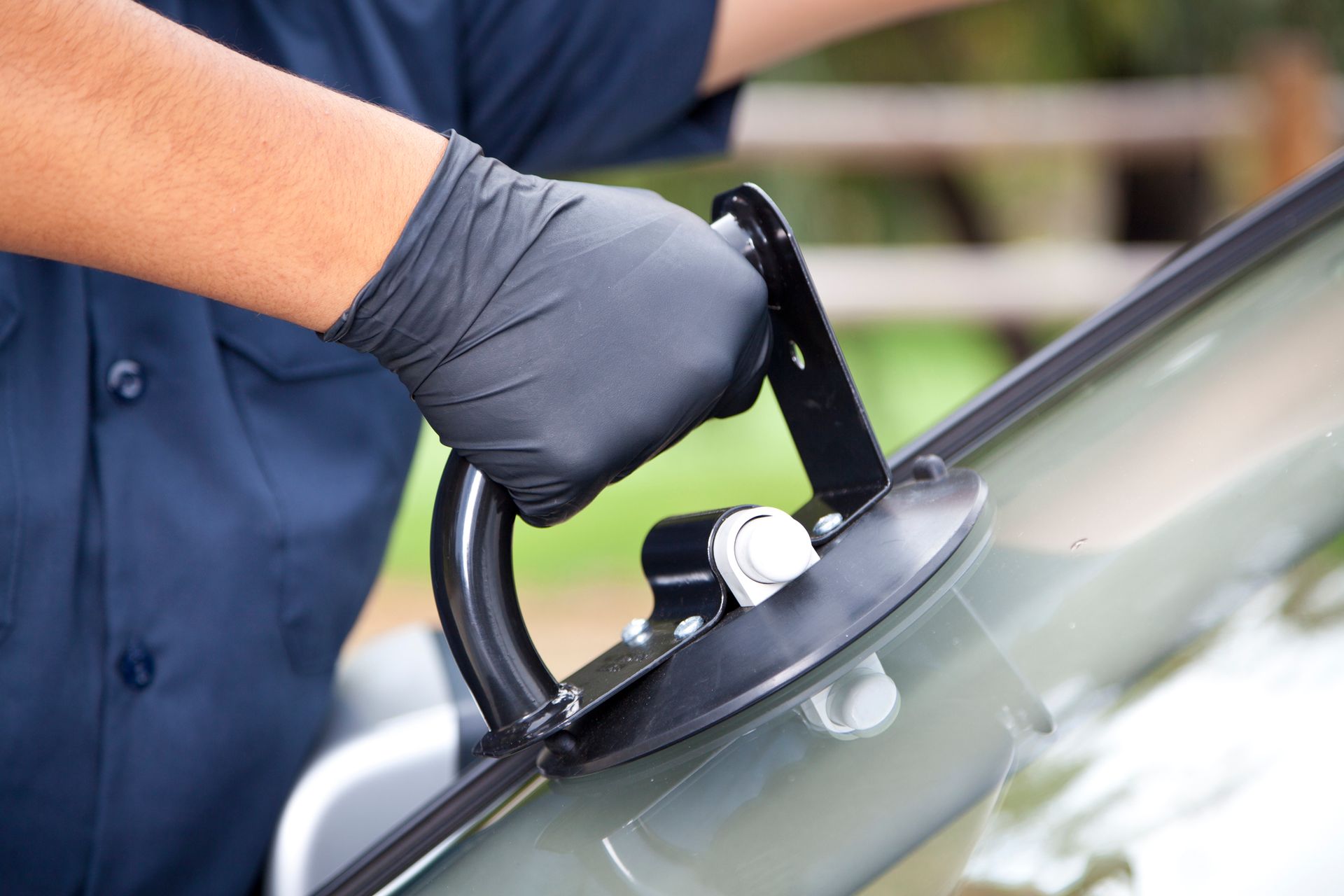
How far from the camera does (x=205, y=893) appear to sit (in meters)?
1.22

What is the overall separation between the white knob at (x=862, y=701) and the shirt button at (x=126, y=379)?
833 millimetres

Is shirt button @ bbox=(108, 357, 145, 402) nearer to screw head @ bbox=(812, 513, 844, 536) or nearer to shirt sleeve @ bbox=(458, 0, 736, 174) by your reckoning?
shirt sleeve @ bbox=(458, 0, 736, 174)

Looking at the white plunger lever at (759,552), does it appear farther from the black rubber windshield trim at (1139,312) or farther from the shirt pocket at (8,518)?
the shirt pocket at (8,518)

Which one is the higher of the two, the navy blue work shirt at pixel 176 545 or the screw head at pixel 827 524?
the navy blue work shirt at pixel 176 545

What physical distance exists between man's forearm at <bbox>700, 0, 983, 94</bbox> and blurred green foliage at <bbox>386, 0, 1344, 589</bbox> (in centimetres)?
304

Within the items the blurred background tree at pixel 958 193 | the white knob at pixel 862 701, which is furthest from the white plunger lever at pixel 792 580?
the blurred background tree at pixel 958 193

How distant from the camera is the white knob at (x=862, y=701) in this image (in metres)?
0.71

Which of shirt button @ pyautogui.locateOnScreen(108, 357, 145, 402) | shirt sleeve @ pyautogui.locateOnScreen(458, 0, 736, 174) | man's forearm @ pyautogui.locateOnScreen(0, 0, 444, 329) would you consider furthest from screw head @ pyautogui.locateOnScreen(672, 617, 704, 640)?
shirt sleeve @ pyautogui.locateOnScreen(458, 0, 736, 174)

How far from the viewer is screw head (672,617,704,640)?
764mm

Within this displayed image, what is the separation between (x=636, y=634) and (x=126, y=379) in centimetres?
68

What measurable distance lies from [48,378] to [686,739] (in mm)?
788

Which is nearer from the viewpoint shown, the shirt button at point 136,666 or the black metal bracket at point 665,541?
the black metal bracket at point 665,541

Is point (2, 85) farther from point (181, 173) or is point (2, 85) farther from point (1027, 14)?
point (1027, 14)

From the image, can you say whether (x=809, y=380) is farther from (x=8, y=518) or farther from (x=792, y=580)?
(x=8, y=518)
